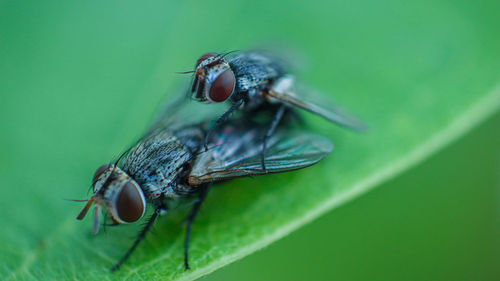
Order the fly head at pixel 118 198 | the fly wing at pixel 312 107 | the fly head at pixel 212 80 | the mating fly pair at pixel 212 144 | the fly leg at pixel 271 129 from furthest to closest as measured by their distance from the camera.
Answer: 1. the fly wing at pixel 312 107
2. the fly leg at pixel 271 129
3. the fly head at pixel 212 80
4. the mating fly pair at pixel 212 144
5. the fly head at pixel 118 198

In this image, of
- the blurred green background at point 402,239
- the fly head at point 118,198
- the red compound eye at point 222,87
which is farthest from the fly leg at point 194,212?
the blurred green background at point 402,239

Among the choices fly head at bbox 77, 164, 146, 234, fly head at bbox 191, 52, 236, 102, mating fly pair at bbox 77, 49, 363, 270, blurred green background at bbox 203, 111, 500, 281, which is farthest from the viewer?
blurred green background at bbox 203, 111, 500, 281

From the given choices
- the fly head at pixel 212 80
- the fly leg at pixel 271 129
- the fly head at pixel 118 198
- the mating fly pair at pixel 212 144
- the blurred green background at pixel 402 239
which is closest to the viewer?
the fly head at pixel 118 198

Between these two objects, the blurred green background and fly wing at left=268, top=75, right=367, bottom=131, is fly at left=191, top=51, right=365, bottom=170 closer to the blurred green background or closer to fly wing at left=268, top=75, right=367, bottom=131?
fly wing at left=268, top=75, right=367, bottom=131

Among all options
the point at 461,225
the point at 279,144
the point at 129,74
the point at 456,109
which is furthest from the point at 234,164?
the point at 461,225

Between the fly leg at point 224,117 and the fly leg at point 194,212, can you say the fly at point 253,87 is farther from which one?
the fly leg at point 194,212

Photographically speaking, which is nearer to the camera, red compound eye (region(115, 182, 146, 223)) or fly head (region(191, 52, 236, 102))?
red compound eye (region(115, 182, 146, 223))

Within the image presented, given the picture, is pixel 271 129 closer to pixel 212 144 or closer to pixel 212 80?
pixel 212 144

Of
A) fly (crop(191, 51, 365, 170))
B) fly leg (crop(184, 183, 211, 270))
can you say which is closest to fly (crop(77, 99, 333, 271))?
fly leg (crop(184, 183, 211, 270))
